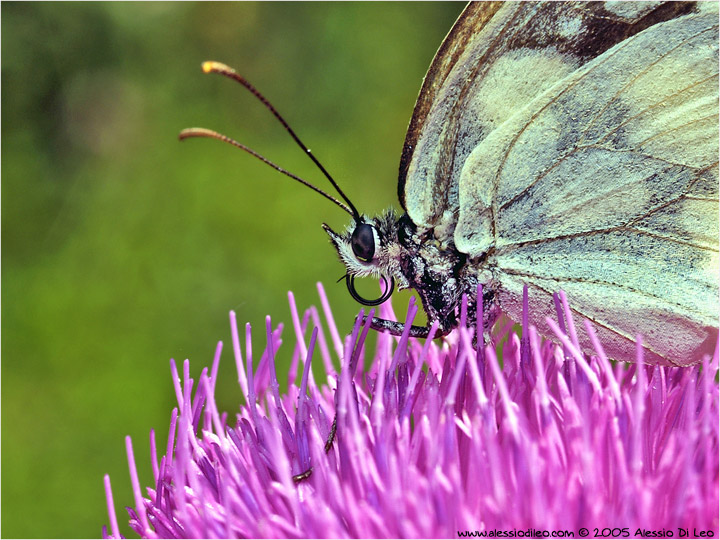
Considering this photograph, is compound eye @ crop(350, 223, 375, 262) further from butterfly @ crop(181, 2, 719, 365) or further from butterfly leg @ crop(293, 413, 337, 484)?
butterfly leg @ crop(293, 413, 337, 484)

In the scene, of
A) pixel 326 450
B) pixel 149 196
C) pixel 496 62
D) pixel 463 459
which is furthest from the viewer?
pixel 149 196

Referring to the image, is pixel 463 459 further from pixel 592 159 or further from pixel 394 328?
pixel 592 159

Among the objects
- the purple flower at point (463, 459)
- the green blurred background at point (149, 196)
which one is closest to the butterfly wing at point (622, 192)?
the purple flower at point (463, 459)

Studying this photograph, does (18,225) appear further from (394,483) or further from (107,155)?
(394,483)

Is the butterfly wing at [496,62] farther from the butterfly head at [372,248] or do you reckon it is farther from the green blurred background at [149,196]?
the green blurred background at [149,196]

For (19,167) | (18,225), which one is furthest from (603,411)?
(19,167)

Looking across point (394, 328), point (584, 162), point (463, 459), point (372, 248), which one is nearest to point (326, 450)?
point (463, 459)
